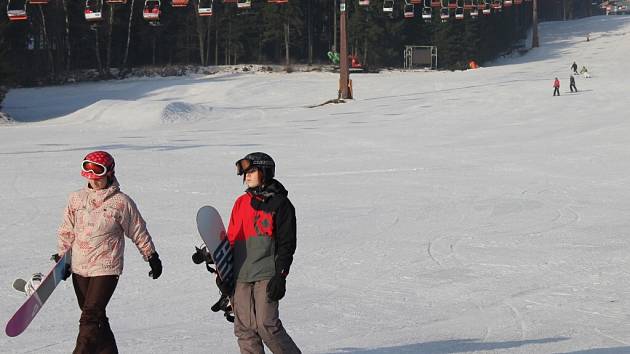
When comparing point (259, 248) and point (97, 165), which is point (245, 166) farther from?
point (97, 165)

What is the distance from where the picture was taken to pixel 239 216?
597 cm

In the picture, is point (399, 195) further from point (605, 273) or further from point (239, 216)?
point (239, 216)

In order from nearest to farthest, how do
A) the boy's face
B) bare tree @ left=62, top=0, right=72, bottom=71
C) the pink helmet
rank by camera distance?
the boy's face, the pink helmet, bare tree @ left=62, top=0, right=72, bottom=71

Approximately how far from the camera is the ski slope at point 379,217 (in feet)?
26.6

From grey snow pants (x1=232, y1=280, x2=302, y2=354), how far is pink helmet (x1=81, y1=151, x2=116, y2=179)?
1045 mm

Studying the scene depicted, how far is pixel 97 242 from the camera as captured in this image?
6.15 metres

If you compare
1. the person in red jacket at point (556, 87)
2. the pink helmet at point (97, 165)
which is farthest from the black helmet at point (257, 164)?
the person in red jacket at point (556, 87)

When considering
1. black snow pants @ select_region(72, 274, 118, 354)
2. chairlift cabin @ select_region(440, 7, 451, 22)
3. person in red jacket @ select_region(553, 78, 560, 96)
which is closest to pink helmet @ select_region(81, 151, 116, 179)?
black snow pants @ select_region(72, 274, 118, 354)

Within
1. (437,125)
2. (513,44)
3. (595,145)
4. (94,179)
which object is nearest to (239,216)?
(94,179)

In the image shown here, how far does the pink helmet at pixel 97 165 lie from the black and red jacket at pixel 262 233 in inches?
32.3

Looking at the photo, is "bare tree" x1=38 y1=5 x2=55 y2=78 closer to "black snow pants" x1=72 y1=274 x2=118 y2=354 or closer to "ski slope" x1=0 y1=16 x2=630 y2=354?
"ski slope" x1=0 y1=16 x2=630 y2=354

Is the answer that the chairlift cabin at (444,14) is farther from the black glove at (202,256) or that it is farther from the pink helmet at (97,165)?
the black glove at (202,256)

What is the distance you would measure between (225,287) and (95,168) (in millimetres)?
1058

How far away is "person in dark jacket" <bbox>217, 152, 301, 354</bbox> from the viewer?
5859 mm
